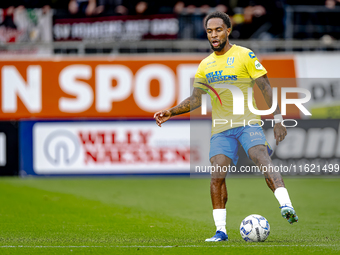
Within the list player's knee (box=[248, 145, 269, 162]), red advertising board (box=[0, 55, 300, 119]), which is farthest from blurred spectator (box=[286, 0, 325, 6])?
player's knee (box=[248, 145, 269, 162])

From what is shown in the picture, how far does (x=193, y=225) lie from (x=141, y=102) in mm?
7101

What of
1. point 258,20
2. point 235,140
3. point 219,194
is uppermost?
point 258,20

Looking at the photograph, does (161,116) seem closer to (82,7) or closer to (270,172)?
(270,172)

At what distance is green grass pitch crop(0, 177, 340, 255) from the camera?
17.1 feet

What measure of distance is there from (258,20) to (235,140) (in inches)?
356

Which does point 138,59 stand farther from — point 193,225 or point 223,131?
point 223,131

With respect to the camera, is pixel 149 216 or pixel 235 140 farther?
pixel 149 216

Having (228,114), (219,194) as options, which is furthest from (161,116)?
(219,194)

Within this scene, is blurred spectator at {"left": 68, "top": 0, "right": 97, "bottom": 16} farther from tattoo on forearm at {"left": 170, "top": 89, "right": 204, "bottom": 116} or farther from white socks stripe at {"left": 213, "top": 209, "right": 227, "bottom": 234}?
white socks stripe at {"left": 213, "top": 209, "right": 227, "bottom": 234}

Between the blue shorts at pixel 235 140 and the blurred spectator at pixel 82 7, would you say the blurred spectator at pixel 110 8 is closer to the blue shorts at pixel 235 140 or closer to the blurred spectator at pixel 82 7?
the blurred spectator at pixel 82 7

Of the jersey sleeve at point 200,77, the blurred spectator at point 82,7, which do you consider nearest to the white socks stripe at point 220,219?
the jersey sleeve at point 200,77

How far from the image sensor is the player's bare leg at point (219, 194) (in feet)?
17.9

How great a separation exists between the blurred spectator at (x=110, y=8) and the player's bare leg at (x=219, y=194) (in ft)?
29.7

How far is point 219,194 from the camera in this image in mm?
5520
